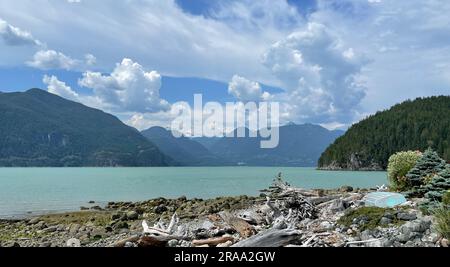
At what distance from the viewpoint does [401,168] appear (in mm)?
28734

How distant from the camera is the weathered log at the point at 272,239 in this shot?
49.9ft

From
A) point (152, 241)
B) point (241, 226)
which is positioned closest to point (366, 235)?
point (241, 226)

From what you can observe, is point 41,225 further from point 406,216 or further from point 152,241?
point 406,216

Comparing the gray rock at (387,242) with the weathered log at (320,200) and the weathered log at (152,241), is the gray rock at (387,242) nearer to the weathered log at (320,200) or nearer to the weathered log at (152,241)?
the weathered log at (152,241)

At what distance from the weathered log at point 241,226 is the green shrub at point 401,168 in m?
12.9

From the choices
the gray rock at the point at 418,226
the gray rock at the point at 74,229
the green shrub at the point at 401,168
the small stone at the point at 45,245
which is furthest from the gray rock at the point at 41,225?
the gray rock at the point at 418,226

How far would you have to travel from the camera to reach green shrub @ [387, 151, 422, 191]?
92.5 ft

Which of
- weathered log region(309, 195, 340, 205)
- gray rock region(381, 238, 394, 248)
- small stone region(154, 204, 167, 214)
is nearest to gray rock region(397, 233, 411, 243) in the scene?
gray rock region(381, 238, 394, 248)

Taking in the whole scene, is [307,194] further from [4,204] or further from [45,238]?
[4,204]

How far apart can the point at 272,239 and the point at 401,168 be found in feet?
53.8
